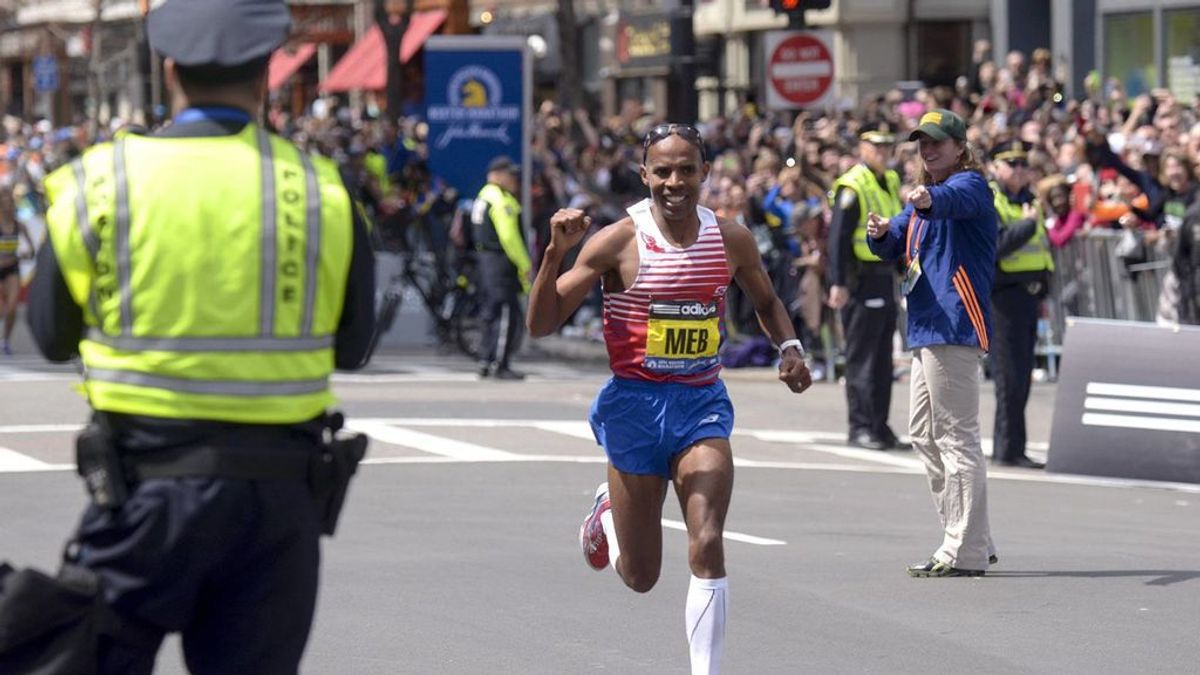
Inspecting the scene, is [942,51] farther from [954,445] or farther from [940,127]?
[954,445]

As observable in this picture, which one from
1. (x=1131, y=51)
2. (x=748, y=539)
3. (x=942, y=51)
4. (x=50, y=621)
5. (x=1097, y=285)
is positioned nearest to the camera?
(x=50, y=621)

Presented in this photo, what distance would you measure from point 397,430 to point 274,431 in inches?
454

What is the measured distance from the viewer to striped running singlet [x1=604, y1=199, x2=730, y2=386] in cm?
741

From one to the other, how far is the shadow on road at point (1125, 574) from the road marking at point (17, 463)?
20.2ft

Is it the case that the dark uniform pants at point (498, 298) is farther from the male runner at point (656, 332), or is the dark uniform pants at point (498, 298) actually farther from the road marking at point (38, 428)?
the male runner at point (656, 332)

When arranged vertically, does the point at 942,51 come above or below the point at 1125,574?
above

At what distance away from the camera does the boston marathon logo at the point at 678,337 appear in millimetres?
7402

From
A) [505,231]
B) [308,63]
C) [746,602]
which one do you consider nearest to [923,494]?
[746,602]

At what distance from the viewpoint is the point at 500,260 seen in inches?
793

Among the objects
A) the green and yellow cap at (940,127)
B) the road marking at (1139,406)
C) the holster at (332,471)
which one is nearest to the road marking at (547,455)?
the road marking at (1139,406)

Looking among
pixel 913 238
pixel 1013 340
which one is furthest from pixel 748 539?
pixel 1013 340

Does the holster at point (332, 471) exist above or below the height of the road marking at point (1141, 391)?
above

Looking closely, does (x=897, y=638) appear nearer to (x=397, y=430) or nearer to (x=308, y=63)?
(x=397, y=430)

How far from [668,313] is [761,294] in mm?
416
